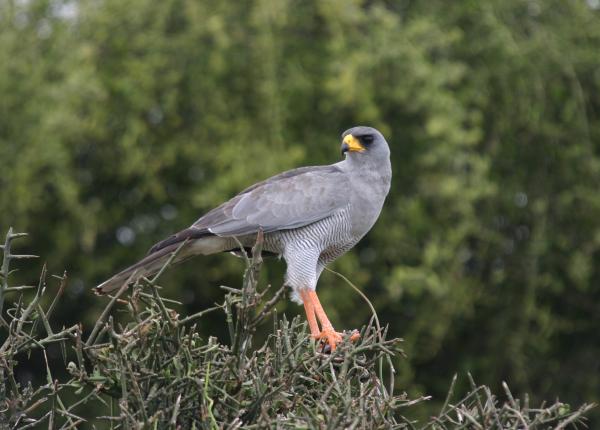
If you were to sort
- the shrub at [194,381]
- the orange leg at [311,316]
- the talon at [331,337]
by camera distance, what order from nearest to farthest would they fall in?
the shrub at [194,381], the talon at [331,337], the orange leg at [311,316]

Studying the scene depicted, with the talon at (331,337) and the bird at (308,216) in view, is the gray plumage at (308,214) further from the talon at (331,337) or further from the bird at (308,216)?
the talon at (331,337)

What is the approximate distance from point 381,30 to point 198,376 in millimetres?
4901

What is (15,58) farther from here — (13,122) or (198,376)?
(198,376)

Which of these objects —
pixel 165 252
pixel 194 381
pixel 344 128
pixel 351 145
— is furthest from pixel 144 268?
pixel 344 128

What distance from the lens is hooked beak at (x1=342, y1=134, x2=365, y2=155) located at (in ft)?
14.7

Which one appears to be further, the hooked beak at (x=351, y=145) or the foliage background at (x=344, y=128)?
the foliage background at (x=344, y=128)

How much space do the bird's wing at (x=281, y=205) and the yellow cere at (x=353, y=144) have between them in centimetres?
12

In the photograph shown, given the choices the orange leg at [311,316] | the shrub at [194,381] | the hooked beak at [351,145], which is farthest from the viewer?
the hooked beak at [351,145]

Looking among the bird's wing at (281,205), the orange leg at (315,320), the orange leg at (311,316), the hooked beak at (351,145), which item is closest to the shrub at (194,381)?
the orange leg at (315,320)

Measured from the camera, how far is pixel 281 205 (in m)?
4.44

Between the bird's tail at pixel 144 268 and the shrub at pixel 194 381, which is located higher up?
the shrub at pixel 194 381

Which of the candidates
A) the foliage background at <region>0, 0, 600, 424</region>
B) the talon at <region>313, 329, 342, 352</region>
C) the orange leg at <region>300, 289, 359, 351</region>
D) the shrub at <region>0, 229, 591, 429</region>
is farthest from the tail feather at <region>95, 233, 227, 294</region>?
the foliage background at <region>0, 0, 600, 424</region>

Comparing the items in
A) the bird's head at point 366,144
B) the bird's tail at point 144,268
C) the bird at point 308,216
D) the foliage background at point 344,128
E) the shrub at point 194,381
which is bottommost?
the foliage background at point 344,128

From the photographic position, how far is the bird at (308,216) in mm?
4246
